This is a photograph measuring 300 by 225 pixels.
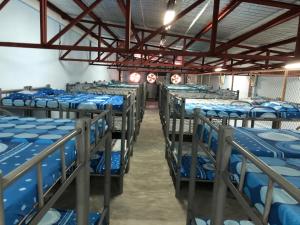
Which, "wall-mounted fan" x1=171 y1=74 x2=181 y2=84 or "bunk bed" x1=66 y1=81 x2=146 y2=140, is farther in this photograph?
"wall-mounted fan" x1=171 y1=74 x2=181 y2=84

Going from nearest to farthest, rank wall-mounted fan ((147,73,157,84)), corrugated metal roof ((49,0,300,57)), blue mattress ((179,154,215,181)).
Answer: blue mattress ((179,154,215,181))
corrugated metal roof ((49,0,300,57))
wall-mounted fan ((147,73,157,84))

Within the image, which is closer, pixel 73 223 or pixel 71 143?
pixel 71 143

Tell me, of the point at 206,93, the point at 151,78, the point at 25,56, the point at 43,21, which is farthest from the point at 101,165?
the point at 151,78

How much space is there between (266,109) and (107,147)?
7.69ft

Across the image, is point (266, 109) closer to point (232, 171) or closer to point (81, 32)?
point (232, 171)

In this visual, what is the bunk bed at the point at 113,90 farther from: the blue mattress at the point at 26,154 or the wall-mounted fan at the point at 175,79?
the wall-mounted fan at the point at 175,79

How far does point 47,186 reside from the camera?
1.29 m

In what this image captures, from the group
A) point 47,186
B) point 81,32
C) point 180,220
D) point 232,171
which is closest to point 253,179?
point 232,171

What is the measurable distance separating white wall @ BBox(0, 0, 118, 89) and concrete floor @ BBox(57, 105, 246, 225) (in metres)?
2.26

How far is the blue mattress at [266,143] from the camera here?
5.73ft

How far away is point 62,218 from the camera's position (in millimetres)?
2518

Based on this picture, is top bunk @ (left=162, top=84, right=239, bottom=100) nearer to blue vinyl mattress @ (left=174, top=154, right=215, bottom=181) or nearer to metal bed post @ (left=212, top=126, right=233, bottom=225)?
blue vinyl mattress @ (left=174, top=154, right=215, bottom=181)

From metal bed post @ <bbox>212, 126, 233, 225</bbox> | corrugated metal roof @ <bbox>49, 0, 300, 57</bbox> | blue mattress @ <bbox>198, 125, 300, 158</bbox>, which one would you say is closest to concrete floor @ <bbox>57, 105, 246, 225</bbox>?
blue mattress @ <bbox>198, 125, 300, 158</bbox>

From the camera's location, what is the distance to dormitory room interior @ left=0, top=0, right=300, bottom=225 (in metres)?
1.26
